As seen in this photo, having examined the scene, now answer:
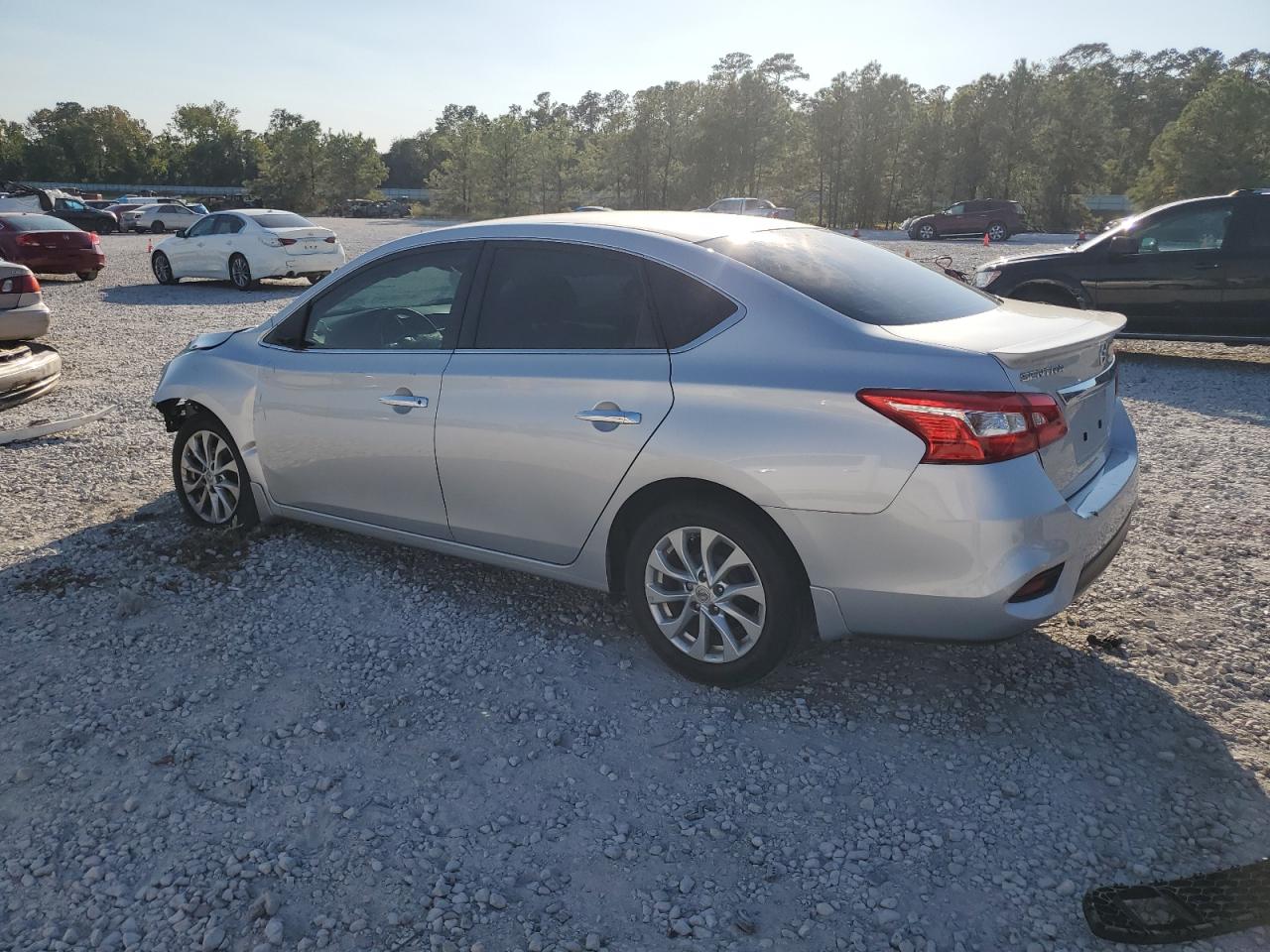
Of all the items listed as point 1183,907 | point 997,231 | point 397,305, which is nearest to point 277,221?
point 397,305

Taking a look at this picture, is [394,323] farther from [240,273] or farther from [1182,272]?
[240,273]

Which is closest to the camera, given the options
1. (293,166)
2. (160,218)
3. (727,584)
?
(727,584)

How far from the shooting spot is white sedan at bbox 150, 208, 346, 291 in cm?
1756

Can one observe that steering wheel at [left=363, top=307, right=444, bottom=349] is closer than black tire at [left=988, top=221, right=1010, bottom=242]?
Yes

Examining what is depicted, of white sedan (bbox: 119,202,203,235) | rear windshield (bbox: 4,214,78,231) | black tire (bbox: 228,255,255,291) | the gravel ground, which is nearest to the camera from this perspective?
the gravel ground

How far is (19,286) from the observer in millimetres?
9648

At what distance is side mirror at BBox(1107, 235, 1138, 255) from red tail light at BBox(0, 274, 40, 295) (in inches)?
440

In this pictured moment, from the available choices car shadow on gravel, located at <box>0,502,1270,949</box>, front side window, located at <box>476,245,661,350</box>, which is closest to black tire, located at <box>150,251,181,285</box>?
car shadow on gravel, located at <box>0,502,1270,949</box>

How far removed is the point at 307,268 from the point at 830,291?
53.2 feet

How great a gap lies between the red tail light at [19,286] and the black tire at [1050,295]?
34.3 feet

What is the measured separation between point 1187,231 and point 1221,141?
43.9 metres

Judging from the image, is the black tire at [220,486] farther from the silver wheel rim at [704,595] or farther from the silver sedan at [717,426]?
the silver wheel rim at [704,595]

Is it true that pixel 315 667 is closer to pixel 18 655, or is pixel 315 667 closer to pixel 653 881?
pixel 18 655

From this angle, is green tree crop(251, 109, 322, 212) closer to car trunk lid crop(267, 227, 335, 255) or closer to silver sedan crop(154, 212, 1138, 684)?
car trunk lid crop(267, 227, 335, 255)
